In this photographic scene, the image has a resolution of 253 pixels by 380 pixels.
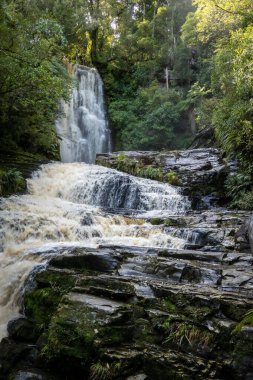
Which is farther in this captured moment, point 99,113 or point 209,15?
point 99,113

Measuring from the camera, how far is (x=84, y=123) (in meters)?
25.0

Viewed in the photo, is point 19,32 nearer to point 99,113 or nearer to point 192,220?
point 192,220

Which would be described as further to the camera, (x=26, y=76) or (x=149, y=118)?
(x=149, y=118)

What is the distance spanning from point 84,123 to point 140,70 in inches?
332

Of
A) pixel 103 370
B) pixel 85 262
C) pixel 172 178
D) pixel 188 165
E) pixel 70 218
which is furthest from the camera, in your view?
pixel 188 165

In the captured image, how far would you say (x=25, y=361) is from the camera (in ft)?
16.2

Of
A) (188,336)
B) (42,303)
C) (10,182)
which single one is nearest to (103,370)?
(188,336)

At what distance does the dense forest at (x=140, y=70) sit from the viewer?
1299 cm

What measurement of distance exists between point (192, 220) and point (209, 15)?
537 inches

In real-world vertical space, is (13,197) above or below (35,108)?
below

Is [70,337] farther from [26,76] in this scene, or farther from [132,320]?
[26,76]

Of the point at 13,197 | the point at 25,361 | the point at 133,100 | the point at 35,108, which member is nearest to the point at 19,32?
the point at 35,108

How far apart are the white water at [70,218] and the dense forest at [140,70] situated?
2.26 meters

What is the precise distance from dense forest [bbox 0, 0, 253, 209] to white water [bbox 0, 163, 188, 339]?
2.26 meters
